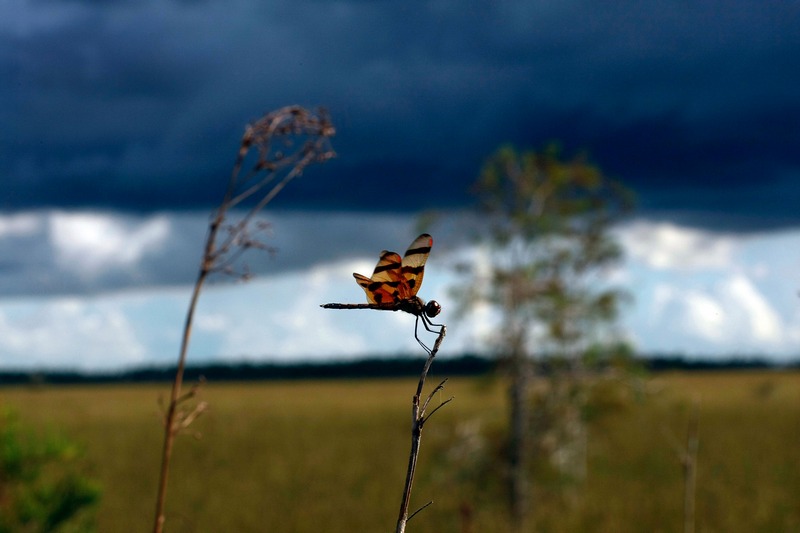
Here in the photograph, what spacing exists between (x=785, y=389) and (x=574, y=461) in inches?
2131

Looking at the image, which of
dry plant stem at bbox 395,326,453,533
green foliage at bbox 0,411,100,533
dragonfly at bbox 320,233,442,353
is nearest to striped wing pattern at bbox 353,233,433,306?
dragonfly at bbox 320,233,442,353

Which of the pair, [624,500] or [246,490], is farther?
[246,490]

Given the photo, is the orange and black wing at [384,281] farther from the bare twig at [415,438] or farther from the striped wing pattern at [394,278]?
the bare twig at [415,438]

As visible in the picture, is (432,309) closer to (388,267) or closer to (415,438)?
(388,267)

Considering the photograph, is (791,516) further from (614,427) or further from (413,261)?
(413,261)

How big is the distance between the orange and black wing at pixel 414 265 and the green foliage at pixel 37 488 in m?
2.86

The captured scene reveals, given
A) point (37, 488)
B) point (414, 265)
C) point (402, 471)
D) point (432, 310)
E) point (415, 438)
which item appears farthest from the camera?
point (402, 471)

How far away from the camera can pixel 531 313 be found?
11.0 meters

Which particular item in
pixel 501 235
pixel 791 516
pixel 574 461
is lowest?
pixel 791 516

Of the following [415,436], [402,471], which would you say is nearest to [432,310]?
[415,436]

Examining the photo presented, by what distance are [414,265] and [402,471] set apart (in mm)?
26511

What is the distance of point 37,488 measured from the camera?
12.4ft

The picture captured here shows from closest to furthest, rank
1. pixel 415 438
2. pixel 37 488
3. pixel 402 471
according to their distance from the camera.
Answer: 1. pixel 415 438
2. pixel 37 488
3. pixel 402 471

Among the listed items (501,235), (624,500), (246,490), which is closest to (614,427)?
(624,500)
